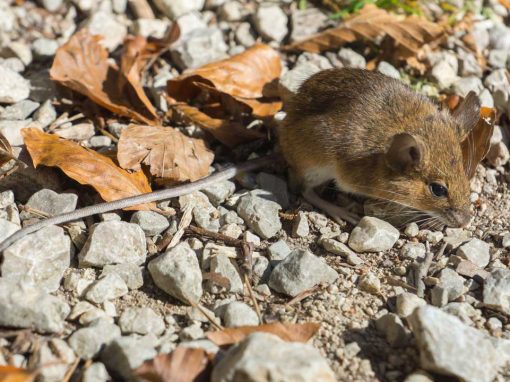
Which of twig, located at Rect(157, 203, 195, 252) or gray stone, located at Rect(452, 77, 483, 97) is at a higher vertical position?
gray stone, located at Rect(452, 77, 483, 97)

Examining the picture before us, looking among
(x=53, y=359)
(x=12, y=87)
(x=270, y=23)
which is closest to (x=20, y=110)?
(x=12, y=87)

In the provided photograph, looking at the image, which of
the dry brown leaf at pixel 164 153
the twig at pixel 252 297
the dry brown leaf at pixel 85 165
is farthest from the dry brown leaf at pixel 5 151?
the twig at pixel 252 297

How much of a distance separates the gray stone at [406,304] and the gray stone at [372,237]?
1.69 ft

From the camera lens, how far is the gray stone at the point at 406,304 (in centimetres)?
344

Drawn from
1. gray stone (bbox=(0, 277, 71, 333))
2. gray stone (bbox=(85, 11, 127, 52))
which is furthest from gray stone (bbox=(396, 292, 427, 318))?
gray stone (bbox=(85, 11, 127, 52))

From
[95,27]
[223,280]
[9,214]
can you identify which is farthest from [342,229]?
[95,27]

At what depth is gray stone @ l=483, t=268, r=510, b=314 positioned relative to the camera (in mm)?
3516

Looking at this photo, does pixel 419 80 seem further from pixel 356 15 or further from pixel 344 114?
pixel 344 114

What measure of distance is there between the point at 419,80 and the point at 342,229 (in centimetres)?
186

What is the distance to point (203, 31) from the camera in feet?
17.9

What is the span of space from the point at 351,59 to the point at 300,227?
6.50ft

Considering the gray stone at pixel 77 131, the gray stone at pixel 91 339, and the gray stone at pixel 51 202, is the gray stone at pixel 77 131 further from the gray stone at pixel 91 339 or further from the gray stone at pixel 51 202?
the gray stone at pixel 91 339

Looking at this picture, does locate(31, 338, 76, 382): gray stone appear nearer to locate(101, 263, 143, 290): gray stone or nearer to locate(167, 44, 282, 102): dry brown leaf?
locate(101, 263, 143, 290): gray stone

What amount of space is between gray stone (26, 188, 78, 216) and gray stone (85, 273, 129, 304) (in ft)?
2.11
